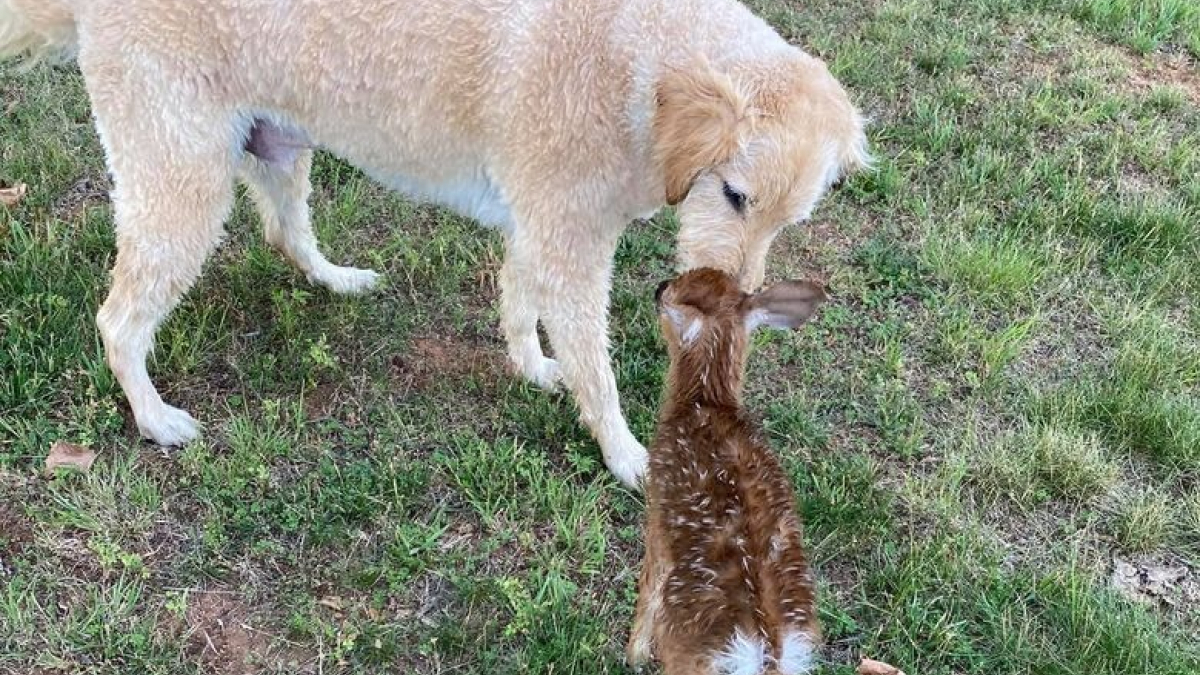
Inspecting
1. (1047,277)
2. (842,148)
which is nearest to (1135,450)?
(1047,277)

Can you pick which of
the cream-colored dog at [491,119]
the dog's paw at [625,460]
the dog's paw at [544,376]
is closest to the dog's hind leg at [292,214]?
the cream-colored dog at [491,119]

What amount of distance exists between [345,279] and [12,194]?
1345 mm

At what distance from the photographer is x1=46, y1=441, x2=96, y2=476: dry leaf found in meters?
3.30

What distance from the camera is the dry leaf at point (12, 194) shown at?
4113 millimetres

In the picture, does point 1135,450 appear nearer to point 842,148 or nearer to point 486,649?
point 842,148

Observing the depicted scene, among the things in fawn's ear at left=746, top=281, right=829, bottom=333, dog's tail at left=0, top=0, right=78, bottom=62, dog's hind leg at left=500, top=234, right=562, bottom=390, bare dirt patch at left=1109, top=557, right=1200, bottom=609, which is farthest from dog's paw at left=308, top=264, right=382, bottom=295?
bare dirt patch at left=1109, top=557, right=1200, bottom=609

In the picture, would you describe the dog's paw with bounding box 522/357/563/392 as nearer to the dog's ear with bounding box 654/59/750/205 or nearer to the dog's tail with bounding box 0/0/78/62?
the dog's ear with bounding box 654/59/750/205

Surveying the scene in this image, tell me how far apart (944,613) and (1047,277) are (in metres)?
1.83

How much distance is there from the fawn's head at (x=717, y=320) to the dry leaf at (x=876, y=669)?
907 mm

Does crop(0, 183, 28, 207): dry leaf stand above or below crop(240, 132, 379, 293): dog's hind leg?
below

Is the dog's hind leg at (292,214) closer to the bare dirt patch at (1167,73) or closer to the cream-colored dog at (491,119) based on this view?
the cream-colored dog at (491,119)

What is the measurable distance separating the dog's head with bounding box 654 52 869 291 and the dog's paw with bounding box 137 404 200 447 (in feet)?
5.60

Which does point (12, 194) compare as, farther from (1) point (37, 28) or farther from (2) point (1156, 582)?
(2) point (1156, 582)

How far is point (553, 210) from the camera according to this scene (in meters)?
3.17
